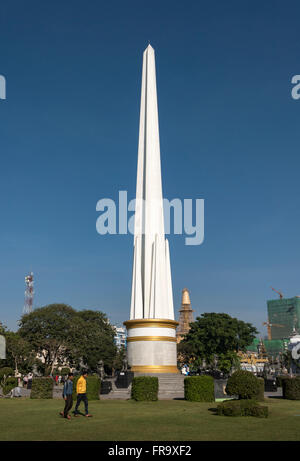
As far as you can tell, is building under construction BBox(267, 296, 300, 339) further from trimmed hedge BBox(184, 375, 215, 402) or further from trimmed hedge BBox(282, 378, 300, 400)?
trimmed hedge BBox(184, 375, 215, 402)

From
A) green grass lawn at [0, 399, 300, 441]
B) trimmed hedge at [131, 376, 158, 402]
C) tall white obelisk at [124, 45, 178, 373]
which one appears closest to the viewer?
green grass lawn at [0, 399, 300, 441]

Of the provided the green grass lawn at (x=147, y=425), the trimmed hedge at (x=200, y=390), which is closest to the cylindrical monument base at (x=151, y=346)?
the trimmed hedge at (x=200, y=390)

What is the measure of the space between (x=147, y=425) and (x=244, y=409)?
13.2ft

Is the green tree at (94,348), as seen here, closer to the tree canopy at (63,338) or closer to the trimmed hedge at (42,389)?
the tree canopy at (63,338)

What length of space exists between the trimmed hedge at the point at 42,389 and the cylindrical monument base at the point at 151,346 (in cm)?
892

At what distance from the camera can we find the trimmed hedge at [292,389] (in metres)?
22.5

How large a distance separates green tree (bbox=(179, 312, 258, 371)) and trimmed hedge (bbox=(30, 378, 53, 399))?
123 feet

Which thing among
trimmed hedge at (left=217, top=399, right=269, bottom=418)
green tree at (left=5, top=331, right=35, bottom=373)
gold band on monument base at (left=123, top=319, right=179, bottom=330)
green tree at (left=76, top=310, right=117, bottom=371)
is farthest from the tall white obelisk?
green tree at (left=76, top=310, right=117, bottom=371)

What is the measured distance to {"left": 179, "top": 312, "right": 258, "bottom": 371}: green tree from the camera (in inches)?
2330

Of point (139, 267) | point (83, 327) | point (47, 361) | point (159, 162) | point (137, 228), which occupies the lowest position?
point (47, 361)
